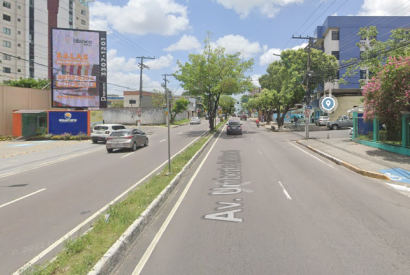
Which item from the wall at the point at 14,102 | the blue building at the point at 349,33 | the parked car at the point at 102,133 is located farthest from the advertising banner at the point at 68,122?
the blue building at the point at 349,33

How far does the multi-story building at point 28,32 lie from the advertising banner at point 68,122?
3324 centimetres

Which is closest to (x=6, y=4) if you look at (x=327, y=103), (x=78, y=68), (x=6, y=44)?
(x=6, y=44)

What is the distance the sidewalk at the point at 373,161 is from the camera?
11186 millimetres

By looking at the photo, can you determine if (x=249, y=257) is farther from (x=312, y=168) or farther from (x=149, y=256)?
(x=312, y=168)

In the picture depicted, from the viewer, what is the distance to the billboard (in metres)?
32.9

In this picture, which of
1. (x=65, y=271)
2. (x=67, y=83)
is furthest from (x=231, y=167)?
(x=67, y=83)

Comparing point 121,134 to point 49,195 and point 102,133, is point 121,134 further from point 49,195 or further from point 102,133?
point 49,195

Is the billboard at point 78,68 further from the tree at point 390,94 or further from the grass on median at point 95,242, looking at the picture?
the grass on median at point 95,242

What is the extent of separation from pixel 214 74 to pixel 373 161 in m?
22.2

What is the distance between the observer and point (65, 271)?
12.8 ft

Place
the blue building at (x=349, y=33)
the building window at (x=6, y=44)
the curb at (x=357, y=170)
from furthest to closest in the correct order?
the building window at (x=6, y=44)
the blue building at (x=349, y=33)
the curb at (x=357, y=170)

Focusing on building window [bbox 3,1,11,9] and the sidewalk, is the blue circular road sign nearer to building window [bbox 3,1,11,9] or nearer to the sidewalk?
the sidewalk

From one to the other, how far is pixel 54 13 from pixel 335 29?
62.4 metres

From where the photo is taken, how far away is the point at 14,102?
100 ft
